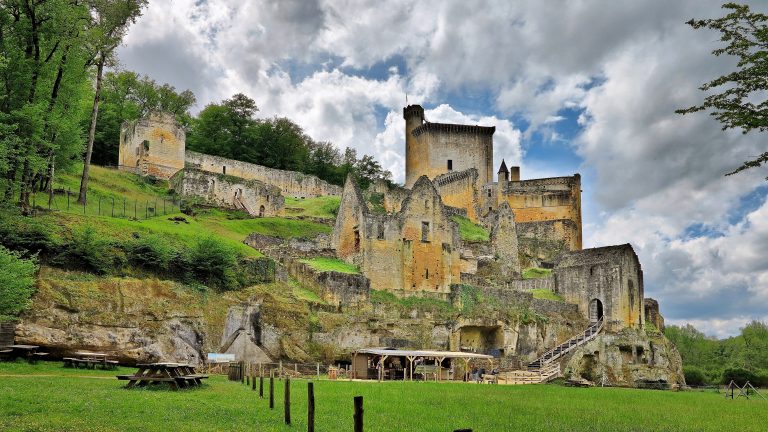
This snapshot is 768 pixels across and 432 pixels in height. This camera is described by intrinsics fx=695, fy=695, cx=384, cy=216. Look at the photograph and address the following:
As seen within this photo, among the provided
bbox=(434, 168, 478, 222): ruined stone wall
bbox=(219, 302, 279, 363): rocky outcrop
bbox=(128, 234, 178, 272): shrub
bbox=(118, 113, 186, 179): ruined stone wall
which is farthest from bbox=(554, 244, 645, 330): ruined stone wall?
bbox=(118, 113, 186, 179): ruined stone wall

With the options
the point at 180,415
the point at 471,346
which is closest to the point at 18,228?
the point at 180,415

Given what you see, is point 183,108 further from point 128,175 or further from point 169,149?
point 128,175

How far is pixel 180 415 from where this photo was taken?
617 inches

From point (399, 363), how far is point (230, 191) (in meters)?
32.3

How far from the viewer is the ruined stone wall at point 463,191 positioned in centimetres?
7850

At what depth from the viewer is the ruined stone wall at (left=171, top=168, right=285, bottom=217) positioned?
6372 cm

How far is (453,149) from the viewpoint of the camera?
8800 centimetres

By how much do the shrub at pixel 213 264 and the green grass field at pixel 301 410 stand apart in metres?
9.55

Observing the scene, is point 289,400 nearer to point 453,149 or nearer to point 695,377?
point 695,377

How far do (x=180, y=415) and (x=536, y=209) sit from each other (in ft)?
223

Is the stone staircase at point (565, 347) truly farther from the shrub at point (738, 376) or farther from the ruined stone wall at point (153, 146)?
the ruined stone wall at point (153, 146)

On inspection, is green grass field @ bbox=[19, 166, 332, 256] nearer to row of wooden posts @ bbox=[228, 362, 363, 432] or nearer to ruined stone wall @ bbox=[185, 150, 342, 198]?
ruined stone wall @ bbox=[185, 150, 342, 198]

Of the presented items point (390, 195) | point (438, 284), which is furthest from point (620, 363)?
point (390, 195)

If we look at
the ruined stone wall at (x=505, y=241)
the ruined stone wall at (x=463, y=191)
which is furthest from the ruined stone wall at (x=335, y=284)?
the ruined stone wall at (x=463, y=191)
